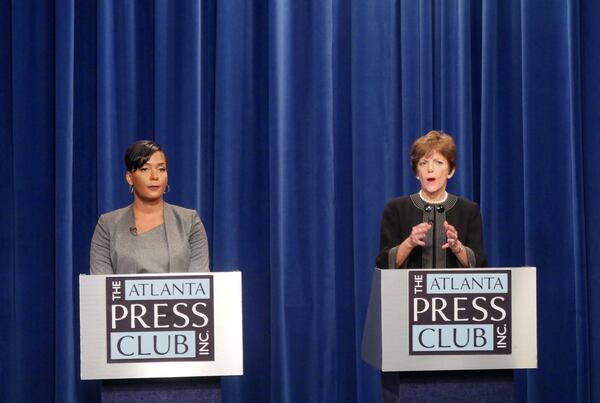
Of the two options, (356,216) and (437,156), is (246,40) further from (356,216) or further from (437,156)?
(437,156)

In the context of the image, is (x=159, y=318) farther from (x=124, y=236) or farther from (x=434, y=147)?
(x=434, y=147)

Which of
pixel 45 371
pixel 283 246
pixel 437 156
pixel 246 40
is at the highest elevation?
pixel 246 40

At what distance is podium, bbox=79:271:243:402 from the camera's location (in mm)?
2344

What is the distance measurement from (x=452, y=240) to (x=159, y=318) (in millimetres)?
925

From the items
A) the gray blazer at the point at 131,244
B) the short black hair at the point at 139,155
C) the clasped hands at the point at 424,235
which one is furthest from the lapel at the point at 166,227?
the clasped hands at the point at 424,235

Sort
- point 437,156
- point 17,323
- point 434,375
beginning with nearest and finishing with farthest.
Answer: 1. point 434,375
2. point 437,156
3. point 17,323

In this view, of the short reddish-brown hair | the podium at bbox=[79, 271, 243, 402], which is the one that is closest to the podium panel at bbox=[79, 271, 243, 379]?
the podium at bbox=[79, 271, 243, 402]

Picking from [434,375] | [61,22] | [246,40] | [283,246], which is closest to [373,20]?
[246,40]

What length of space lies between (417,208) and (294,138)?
115 centimetres

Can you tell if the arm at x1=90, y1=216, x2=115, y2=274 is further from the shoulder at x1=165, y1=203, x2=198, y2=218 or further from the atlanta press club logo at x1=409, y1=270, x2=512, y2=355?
the atlanta press club logo at x1=409, y1=270, x2=512, y2=355

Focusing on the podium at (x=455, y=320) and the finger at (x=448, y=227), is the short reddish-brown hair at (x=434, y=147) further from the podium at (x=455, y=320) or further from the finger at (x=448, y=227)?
the podium at (x=455, y=320)

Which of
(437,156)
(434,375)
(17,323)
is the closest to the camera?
(434,375)

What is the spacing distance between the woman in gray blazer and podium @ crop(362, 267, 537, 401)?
2.56ft

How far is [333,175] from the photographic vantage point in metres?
3.72
